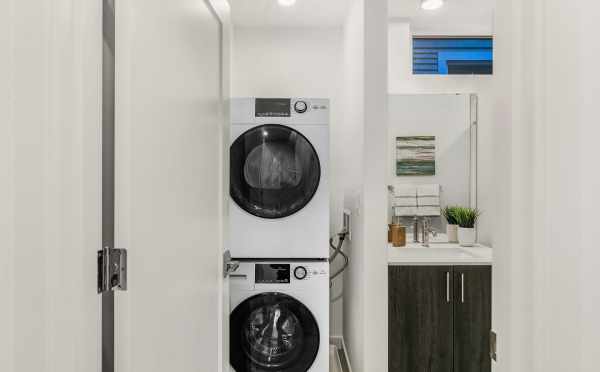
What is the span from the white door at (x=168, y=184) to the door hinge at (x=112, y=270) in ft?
0.06

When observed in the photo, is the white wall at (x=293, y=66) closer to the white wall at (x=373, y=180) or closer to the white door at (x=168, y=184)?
the white wall at (x=373, y=180)

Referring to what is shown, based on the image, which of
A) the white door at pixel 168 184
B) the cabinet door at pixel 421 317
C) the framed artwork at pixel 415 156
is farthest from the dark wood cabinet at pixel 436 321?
the white door at pixel 168 184

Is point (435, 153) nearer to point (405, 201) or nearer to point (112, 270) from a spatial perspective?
point (405, 201)

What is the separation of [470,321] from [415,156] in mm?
1203

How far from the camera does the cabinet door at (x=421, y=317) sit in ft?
7.82

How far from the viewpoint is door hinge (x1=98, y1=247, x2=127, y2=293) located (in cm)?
85

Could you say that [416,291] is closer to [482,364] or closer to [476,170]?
[482,364]

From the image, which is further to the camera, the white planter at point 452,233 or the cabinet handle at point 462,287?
the white planter at point 452,233
